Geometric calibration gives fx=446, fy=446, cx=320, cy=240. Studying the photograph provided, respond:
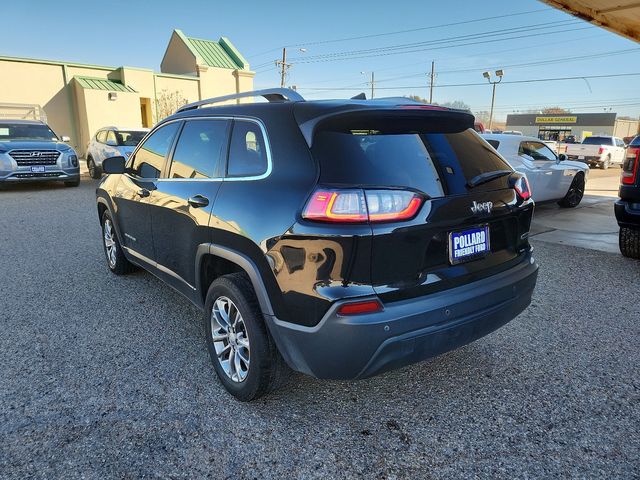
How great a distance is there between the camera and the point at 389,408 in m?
2.62

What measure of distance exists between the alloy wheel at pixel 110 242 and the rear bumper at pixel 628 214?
18.6ft

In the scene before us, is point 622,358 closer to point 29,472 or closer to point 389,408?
point 389,408

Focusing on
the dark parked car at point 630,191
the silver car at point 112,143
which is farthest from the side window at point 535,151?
the silver car at point 112,143

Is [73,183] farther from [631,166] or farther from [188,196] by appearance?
[631,166]

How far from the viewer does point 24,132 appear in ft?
40.4

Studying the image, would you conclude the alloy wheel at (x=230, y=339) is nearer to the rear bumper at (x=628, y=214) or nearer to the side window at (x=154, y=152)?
the side window at (x=154, y=152)

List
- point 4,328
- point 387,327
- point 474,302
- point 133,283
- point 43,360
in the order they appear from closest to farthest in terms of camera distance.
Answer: point 387,327
point 474,302
point 43,360
point 4,328
point 133,283

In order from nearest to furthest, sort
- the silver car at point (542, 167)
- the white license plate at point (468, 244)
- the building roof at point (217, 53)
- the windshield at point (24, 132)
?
the white license plate at point (468, 244), the silver car at point (542, 167), the windshield at point (24, 132), the building roof at point (217, 53)

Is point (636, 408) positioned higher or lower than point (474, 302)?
lower

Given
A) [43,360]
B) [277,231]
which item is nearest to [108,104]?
[43,360]

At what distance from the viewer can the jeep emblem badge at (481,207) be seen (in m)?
2.37

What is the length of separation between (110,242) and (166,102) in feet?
68.1

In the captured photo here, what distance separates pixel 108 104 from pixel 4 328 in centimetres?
1935

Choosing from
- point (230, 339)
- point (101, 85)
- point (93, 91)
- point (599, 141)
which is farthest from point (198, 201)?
point (599, 141)
